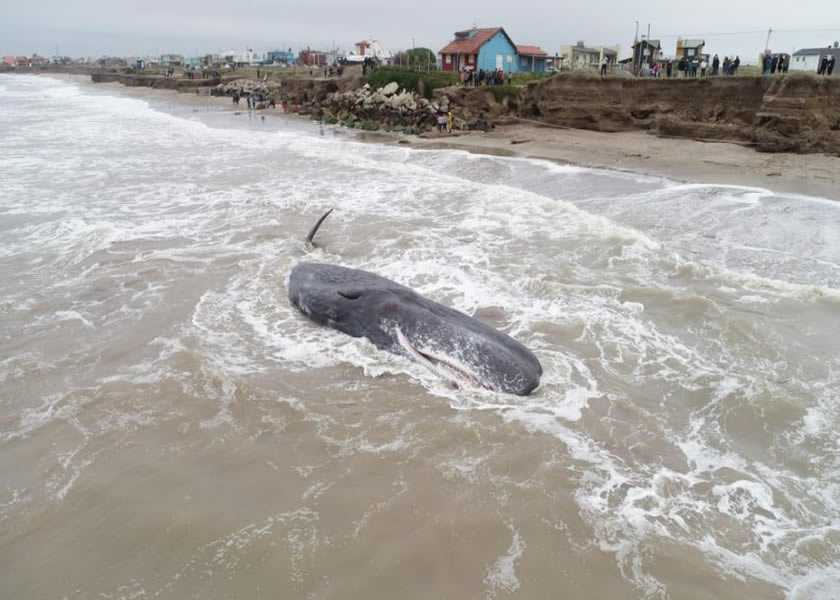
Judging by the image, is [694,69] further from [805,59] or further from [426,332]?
[426,332]

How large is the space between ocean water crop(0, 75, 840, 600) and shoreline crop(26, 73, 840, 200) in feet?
19.0

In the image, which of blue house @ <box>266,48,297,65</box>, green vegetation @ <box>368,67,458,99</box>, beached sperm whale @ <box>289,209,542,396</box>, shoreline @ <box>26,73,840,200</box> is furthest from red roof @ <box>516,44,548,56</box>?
blue house @ <box>266,48,297,65</box>

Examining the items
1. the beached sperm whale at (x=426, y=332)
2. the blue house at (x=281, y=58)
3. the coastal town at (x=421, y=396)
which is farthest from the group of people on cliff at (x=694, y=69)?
the blue house at (x=281, y=58)

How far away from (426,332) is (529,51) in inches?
1877

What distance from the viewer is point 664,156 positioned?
20516 mm

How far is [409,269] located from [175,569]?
20.4 ft

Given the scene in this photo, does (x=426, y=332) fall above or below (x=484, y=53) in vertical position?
below

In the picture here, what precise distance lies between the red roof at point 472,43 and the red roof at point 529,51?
4.14m

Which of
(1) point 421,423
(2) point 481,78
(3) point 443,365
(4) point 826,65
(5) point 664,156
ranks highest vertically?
(2) point 481,78

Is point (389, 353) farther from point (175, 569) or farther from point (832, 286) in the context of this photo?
point (832, 286)

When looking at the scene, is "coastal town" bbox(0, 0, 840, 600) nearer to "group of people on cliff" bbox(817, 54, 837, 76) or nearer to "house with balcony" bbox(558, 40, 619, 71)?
"group of people on cliff" bbox(817, 54, 837, 76)

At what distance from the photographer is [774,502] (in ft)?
13.8

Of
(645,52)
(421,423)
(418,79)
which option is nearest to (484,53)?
(418,79)

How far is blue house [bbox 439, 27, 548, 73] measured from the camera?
137 ft
